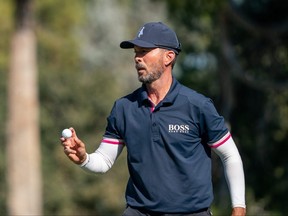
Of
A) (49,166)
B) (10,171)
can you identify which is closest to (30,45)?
(10,171)

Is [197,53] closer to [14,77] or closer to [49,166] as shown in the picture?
[14,77]

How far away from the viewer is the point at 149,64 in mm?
7035

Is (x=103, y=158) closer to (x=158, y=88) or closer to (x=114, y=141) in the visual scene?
(x=114, y=141)

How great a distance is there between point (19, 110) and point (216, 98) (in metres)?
4.93

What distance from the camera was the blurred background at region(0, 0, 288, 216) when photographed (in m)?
21.1

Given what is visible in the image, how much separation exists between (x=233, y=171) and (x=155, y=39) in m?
0.97

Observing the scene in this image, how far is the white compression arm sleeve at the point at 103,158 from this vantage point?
7129 millimetres

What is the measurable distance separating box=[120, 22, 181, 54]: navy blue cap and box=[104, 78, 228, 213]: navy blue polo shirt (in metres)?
0.30

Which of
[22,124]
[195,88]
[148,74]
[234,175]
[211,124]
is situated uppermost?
[148,74]

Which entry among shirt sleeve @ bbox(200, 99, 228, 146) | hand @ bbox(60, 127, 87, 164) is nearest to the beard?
shirt sleeve @ bbox(200, 99, 228, 146)

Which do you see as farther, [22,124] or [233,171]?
[22,124]

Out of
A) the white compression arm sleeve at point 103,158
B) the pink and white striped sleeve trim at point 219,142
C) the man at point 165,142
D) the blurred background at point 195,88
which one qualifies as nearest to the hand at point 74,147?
the man at point 165,142

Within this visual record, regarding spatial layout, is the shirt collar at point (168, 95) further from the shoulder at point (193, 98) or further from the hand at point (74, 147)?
the hand at point (74, 147)

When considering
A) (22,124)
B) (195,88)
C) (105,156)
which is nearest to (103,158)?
(105,156)
